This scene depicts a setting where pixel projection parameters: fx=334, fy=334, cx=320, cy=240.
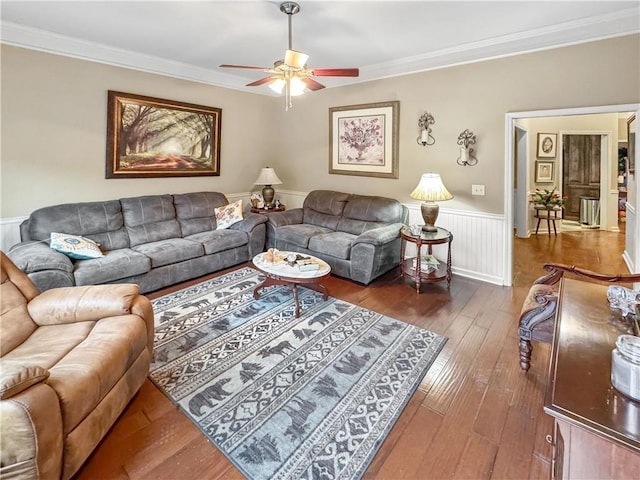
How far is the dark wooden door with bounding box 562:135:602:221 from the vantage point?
300 inches

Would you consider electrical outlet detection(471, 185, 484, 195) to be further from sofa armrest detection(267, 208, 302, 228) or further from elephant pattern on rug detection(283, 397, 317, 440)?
elephant pattern on rug detection(283, 397, 317, 440)

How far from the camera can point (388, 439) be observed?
1788 millimetres

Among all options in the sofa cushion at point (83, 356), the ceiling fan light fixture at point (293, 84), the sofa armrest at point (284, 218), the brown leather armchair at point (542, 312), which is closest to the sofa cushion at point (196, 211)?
the sofa armrest at point (284, 218)

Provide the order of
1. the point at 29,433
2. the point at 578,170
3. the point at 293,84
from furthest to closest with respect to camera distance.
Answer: the point at 578,170, the point at 293,84, the point at 29,433

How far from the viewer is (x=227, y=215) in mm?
4820

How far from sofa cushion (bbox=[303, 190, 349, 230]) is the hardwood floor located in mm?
2233

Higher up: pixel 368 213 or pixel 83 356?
pixel 368 213

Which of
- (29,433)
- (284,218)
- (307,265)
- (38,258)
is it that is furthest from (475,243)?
(38,258)

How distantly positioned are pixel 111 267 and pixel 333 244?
2.41m

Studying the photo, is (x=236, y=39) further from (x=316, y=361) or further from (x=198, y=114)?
(x=316, y=361)

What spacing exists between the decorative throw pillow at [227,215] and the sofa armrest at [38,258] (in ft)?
6.27

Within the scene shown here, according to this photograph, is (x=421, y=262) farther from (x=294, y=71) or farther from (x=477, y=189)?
(x=294, y=71)

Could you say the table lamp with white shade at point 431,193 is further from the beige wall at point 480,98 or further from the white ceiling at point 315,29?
the white ceiling at point 315,29

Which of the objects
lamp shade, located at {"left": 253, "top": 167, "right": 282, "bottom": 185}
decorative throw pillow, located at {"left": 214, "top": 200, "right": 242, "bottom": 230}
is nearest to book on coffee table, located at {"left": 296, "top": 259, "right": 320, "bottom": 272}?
decorative throw pillow, located at {"left": 214, "top": 200, "right": 242, "bottom": 230}
